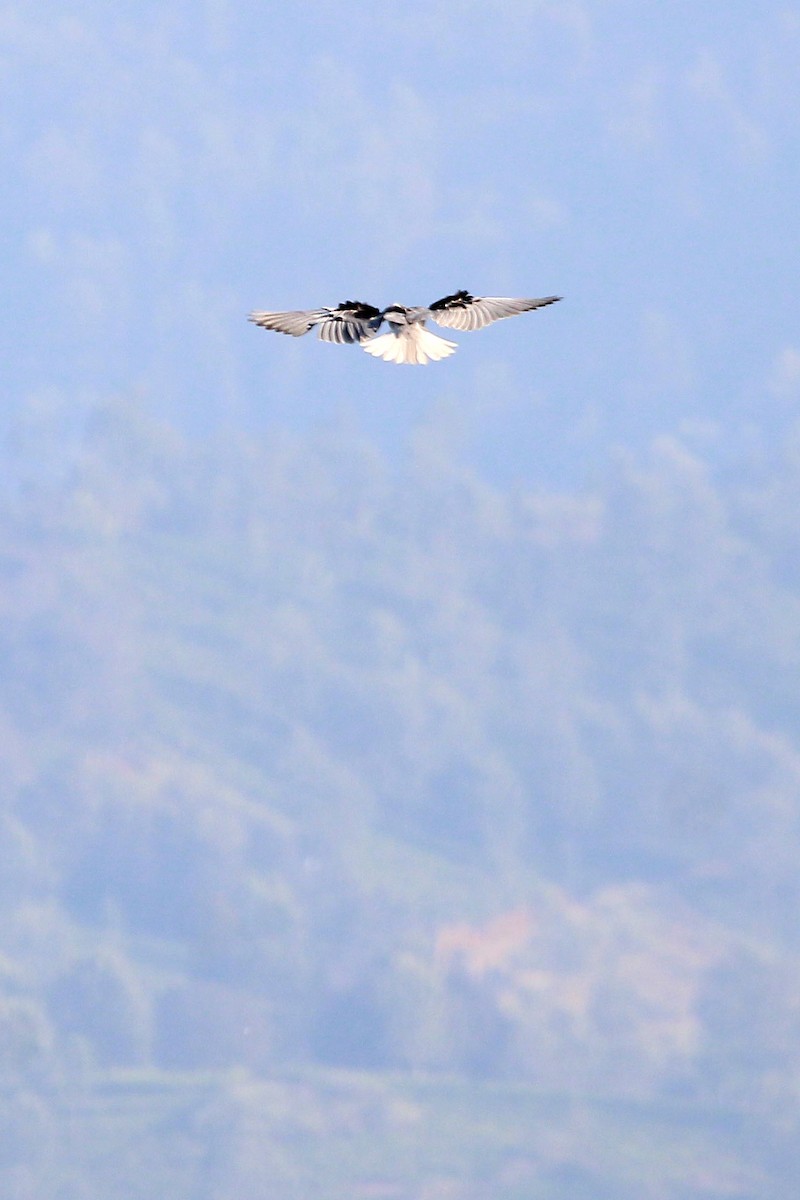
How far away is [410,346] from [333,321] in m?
1.14

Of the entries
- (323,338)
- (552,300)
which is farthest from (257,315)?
(552,300)

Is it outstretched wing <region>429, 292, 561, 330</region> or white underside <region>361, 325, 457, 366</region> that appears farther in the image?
outstretched wing <region>429, 292, 561, 330</region>

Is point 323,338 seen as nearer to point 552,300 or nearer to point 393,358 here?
point 393,358

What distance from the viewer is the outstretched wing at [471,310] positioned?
2902 centimetres

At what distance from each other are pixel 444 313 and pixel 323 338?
2.09 metres

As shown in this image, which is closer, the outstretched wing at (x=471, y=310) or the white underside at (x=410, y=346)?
the white underside at (x=410, y=346)

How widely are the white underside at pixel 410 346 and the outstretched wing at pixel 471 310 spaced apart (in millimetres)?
559

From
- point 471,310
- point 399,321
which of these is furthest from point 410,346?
point 471,310

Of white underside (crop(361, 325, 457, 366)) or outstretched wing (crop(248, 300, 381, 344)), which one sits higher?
outstretched wing (crop(248, 300, 381, 344))

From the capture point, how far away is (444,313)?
1158 inches

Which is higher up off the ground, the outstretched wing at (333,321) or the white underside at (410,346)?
the outstretched wing at (333,321)

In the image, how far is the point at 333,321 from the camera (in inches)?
1133

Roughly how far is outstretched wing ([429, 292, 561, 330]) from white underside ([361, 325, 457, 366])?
1.83 ft

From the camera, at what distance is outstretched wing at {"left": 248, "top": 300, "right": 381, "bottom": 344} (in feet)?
93.4
